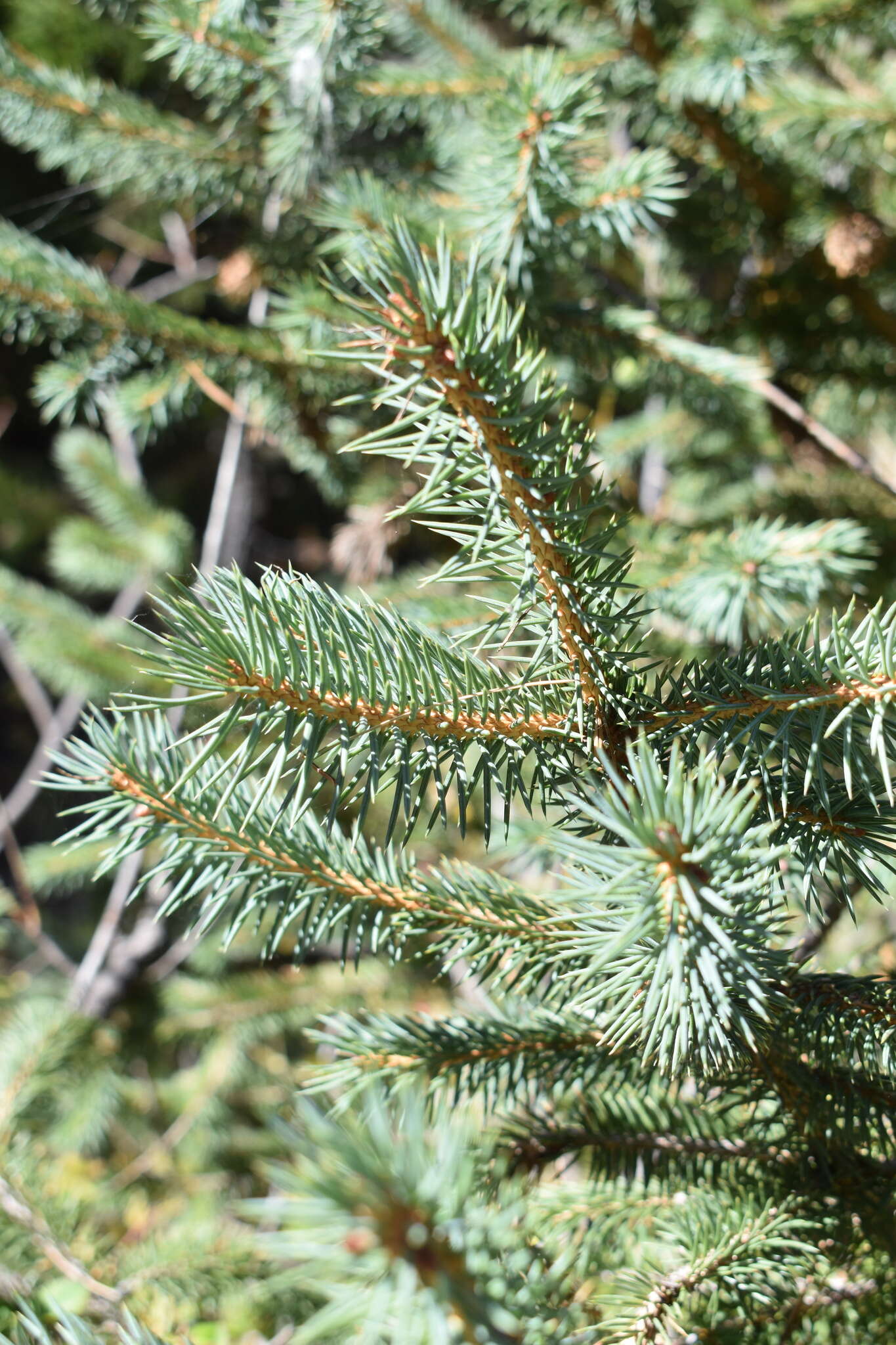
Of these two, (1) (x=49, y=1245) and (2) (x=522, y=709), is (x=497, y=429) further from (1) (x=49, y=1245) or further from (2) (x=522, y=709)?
(1) (x=49, y=1245)

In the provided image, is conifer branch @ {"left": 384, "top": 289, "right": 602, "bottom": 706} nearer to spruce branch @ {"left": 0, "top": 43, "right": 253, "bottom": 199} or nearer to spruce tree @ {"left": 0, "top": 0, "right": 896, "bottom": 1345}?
spruce tree @ {"left": 0, "top": 0, "right": 896, "bottom": 1345}

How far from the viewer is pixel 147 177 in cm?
81

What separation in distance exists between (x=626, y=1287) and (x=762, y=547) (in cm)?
46

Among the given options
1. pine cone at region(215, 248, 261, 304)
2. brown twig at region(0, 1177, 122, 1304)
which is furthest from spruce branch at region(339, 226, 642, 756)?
pine cone at region(215, 248, 261, 304)

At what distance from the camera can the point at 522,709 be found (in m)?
0.36

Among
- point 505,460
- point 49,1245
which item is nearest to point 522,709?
point 505,460

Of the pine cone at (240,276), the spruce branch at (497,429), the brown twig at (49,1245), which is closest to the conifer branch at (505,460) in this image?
the spruce branch at (497,429)

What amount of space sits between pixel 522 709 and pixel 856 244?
29.1 inches

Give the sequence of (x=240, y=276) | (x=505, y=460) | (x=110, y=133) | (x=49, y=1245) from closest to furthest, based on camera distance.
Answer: (x=505, y=460) → (x=49, y=1245) → (x=110, y=133) → (x=240, y=276)

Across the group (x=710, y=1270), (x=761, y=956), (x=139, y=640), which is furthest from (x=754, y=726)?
(x=139, y=640)

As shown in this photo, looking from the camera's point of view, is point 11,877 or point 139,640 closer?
point 139,640

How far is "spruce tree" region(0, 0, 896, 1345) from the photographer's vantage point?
293mm

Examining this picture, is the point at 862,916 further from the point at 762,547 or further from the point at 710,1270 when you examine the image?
the point at 710,1270

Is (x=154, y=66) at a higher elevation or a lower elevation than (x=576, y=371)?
higher
